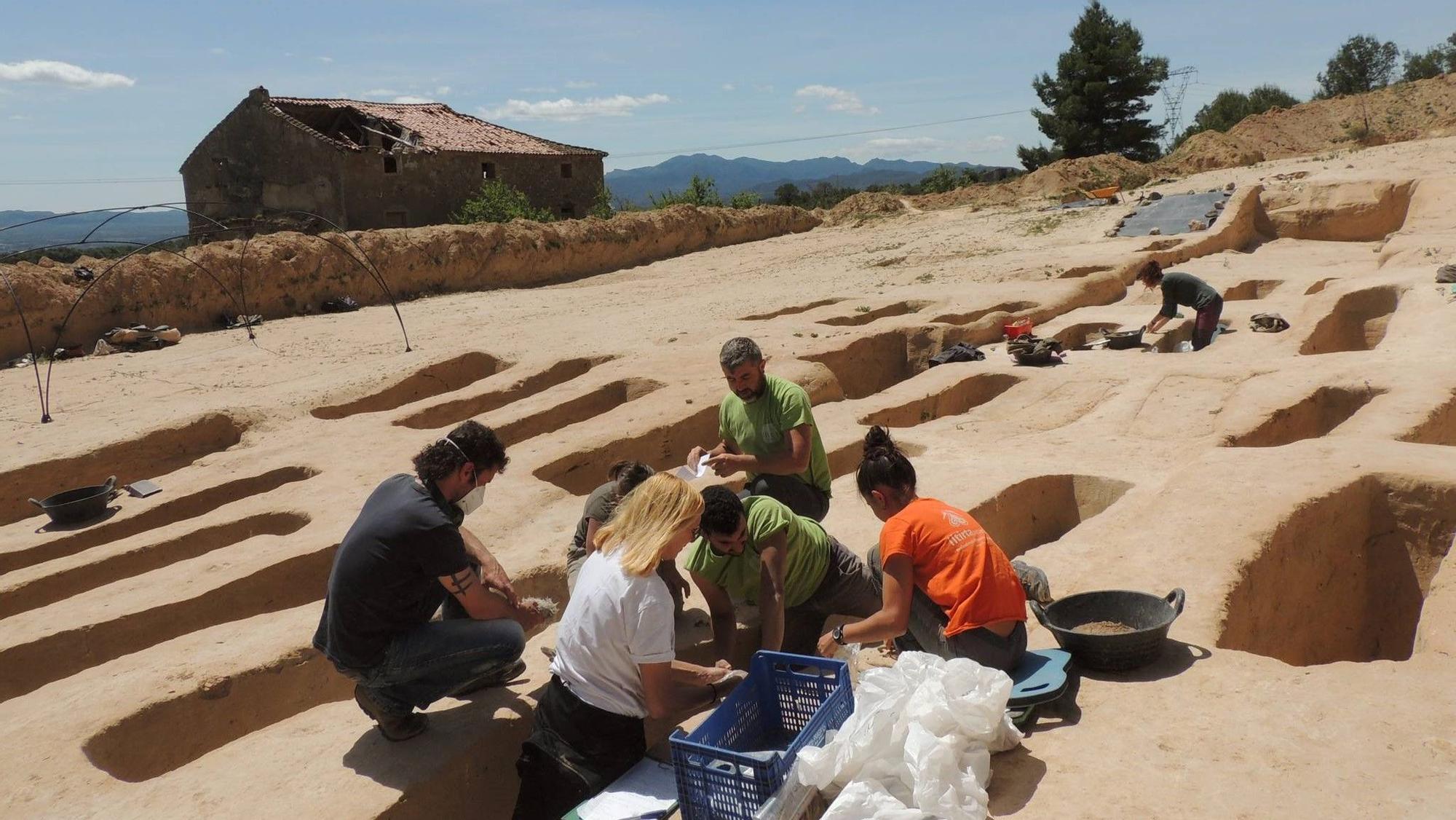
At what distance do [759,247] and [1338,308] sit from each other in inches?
638

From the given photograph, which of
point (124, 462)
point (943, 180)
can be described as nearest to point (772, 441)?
point (124, 462)

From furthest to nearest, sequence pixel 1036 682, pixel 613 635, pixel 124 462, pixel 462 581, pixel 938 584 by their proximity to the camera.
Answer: pixel 124 462
pixel 938 584
pixel 462 581
pixel 1036 682
pixel 613 635

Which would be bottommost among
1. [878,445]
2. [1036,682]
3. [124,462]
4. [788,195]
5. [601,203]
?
[124,462]

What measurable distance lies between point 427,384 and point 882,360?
5609 millimetres

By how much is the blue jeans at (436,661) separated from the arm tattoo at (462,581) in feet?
0.70

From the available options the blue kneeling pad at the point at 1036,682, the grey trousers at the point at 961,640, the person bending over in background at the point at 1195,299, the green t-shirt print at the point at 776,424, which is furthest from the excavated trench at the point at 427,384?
the blue kneeling pad at the point at 1036,682

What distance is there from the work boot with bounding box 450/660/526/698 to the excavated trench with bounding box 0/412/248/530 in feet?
22.6

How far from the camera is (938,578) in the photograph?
403 centimetres

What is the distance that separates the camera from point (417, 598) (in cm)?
397

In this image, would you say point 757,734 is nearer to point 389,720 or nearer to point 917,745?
point 917,745

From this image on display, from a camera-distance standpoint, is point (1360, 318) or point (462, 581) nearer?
point (462, 581)

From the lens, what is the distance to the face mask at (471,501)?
13.6ft

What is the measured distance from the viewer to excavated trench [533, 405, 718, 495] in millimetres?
8469

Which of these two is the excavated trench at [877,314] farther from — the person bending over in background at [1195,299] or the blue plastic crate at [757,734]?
the blue plastic crate at [757,734]
